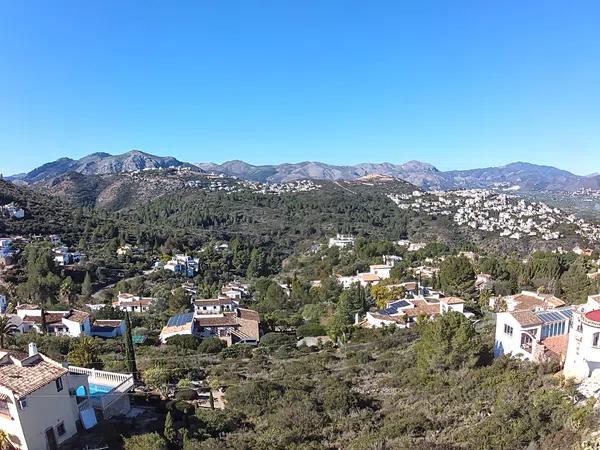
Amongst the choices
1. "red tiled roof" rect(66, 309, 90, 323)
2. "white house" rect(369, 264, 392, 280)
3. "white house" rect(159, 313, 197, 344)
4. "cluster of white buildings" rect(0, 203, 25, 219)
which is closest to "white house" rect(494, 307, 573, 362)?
"white house" rect(159, 313, 197, 344)

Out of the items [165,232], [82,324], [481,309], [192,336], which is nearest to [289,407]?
[192,336]

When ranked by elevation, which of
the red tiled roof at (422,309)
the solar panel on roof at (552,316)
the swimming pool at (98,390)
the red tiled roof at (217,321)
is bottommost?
the red tiled roof at (217,321)

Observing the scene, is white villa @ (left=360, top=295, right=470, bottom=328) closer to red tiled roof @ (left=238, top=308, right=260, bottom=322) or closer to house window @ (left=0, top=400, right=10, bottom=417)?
red tiled roof @ (left=238, top=308, right=260, bottom=322)

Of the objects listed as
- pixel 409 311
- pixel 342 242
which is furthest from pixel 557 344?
pixel 342 242

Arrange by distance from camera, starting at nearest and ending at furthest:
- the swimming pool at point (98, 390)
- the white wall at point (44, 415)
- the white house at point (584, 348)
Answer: the white wall at point (44, 415) → the white house at point (584, 348) → the swimming pool at point (98, 390)

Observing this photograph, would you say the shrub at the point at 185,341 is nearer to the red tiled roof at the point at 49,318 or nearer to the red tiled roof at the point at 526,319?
the red tiled roof at the point at 49,318

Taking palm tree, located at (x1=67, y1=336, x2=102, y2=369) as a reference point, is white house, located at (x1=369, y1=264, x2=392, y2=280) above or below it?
below

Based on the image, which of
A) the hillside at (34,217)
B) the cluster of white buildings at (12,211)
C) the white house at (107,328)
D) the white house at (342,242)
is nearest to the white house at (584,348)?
the white house at (107,328)
